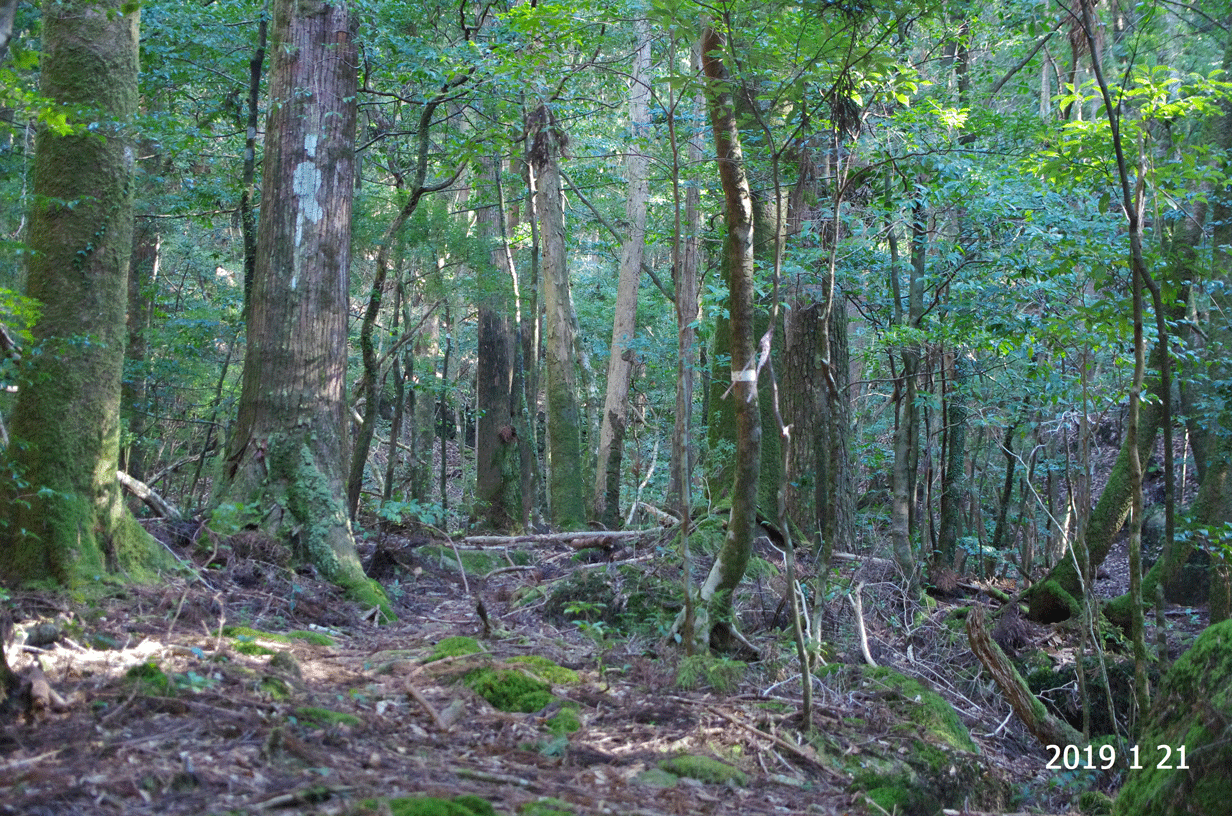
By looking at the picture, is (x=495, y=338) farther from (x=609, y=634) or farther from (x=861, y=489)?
(x=861, y=489)

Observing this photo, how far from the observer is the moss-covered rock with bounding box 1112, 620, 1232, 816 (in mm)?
3275

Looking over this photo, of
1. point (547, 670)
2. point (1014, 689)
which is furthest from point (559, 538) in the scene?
point (1014, 689)

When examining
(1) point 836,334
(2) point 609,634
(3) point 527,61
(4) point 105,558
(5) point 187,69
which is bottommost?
(2) point 609,634

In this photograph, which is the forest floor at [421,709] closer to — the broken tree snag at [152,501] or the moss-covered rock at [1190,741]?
the broken tree snag at [152,501]

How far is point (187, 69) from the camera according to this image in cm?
975

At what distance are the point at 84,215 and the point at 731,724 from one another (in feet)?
15.9

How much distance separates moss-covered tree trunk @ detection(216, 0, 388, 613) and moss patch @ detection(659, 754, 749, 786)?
3.42 meters

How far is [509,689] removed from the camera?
14.1 feet

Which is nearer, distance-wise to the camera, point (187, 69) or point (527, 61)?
point (527, 61)

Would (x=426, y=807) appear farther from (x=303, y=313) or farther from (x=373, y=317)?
(x=373, y=317)

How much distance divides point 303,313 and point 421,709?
13.2 feet

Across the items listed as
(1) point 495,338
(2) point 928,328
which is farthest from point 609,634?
(1) point 495,338

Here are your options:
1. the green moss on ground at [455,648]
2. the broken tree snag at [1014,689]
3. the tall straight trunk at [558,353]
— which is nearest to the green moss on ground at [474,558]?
the tall straight trunk at [558,353]

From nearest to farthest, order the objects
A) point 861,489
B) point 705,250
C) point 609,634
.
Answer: point 609,634, point 705,250, point 861,489
